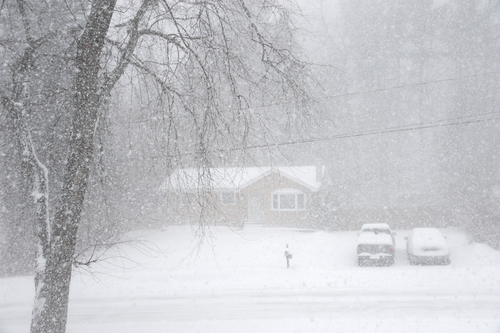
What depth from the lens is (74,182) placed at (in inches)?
158

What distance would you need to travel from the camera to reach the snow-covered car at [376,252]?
47.9ft

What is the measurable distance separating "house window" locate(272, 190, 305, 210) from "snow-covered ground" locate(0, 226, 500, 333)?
6.61m

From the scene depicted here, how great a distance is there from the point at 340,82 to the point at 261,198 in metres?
14.8

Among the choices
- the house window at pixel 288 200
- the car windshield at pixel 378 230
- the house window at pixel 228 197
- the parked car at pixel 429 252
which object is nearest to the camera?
the parked car at pixel 429 252

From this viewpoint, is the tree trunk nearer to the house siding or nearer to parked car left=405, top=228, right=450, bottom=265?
parked car left=405, top=228, right=450, bottom=265

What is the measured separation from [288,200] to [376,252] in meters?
9.39

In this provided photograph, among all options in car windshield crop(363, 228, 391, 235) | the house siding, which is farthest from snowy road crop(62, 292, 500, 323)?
the house siding

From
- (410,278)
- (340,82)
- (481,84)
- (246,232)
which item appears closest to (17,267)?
(246,232)

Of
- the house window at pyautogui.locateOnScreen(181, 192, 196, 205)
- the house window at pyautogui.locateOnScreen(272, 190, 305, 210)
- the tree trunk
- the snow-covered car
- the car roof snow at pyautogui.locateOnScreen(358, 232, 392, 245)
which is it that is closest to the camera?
the tree trunk

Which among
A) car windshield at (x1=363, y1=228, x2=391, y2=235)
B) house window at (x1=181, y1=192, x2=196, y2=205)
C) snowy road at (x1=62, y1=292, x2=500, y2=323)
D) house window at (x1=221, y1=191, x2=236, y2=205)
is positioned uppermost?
house window at (x1=221, y1=191, x2=236, y2=205)

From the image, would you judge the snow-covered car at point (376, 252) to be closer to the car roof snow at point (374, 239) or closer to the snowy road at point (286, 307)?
the car roof snow at point (374, 239)

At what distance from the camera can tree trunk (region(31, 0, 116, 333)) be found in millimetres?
3963

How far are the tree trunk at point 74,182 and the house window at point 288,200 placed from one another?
1967cm

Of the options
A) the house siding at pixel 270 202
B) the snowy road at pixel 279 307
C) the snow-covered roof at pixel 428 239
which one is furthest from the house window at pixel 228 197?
the snowy road at pixel 279 307
